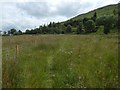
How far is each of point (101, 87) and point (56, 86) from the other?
0.98 meters

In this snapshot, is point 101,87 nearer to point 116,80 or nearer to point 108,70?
point 116,80

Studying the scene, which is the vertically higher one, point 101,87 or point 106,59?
point 106,59

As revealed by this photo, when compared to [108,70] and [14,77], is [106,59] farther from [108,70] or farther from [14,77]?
[14,77]

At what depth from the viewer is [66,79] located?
5941mm

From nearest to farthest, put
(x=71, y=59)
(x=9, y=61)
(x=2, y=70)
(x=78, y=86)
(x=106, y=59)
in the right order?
(x=78, y=86), (x=2, y=70), (x=9, y=61), (x=106, y=59), (x=71, y=59)

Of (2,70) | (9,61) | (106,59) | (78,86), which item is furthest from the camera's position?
(106,59)

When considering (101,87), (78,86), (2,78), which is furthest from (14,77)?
(101,87)

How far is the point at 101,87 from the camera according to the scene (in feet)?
18.1

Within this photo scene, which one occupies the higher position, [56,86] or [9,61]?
[9,61]

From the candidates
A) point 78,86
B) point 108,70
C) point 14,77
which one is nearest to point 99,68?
point 108,70

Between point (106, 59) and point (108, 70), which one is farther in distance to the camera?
point (106, 59)

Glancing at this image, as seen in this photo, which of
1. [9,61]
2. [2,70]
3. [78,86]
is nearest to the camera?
[78,86]

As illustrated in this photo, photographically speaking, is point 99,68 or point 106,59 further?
point 106,59

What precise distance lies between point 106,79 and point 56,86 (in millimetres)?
1140
